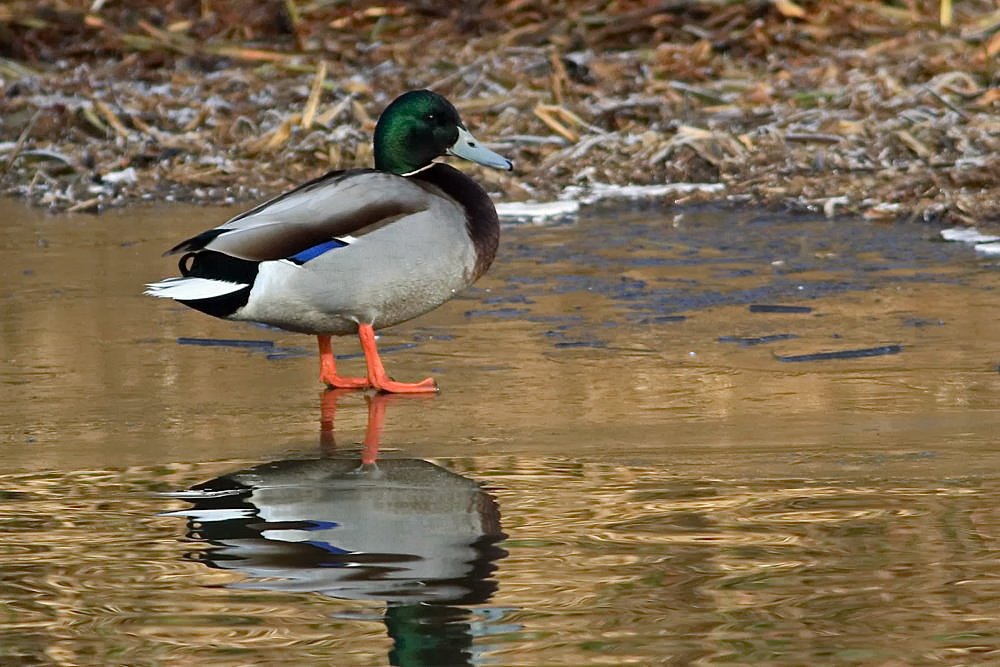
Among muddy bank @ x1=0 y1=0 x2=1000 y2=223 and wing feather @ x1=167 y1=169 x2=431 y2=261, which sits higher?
muddy bank @ x1=0 y1=0 x2=1000 y2=223

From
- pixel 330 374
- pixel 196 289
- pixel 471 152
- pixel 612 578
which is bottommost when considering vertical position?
pixel 612 578

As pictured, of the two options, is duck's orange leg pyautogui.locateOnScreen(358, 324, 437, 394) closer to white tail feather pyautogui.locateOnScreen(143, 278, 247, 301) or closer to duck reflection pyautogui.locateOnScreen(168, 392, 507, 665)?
white tail feather pyautogui.locateOnScreen(143, 278, 247, 301)

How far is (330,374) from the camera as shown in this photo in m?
6.41

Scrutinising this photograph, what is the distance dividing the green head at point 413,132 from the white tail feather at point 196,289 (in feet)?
2.88

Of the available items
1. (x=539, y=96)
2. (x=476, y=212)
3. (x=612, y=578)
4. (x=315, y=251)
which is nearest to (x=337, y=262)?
(x=315, y=251)

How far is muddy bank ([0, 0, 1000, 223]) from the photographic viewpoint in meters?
10.8

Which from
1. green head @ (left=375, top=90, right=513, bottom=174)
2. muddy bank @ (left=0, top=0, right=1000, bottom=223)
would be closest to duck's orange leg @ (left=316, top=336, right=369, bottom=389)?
green head @ (left=375, top=90, right=513, bottom=174)

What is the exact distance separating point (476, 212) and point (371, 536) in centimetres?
242

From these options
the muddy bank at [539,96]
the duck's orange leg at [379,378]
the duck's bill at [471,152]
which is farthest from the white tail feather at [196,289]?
the muddy bank at [539,96]

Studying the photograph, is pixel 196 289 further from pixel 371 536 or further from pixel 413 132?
pixel 371 536

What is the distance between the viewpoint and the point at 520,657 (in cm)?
348

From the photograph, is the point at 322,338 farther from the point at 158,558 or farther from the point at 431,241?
the point at 158,558

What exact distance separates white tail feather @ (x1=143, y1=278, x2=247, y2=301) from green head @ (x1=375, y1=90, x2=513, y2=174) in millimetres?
877

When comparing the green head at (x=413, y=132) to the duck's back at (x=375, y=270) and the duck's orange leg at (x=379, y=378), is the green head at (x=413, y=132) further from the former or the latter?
the duck's orange leg at (x=379, y=378)
